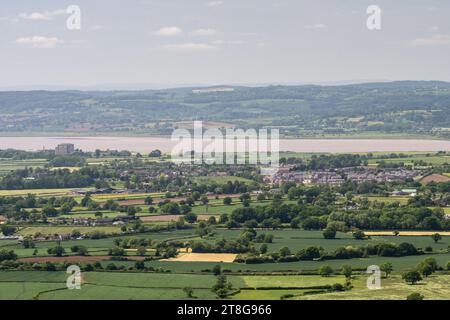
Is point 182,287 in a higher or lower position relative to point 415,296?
lower

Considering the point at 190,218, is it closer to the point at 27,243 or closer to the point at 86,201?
the point at 27,243

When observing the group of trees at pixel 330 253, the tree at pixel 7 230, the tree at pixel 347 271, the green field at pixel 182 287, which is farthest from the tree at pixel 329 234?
the tree at pixel 7 230

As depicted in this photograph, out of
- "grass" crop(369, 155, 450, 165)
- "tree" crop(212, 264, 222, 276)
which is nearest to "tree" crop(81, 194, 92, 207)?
"tree" crop(212, 264, 222, 276)

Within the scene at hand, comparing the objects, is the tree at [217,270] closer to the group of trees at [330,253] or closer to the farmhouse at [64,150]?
the group of trees at [330,253]

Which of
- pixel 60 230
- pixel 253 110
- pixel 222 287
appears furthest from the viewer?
pixel 253 110

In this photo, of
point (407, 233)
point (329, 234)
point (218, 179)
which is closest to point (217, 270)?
point (329, 234)

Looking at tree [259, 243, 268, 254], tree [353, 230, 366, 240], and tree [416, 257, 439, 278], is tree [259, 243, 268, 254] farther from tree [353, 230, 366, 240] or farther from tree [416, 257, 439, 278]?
tree [416, 257, 439, 278]

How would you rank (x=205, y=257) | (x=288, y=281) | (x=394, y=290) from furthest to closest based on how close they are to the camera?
(x=205, y=257) < (x=288, y=281) < (x=394, y=290)
